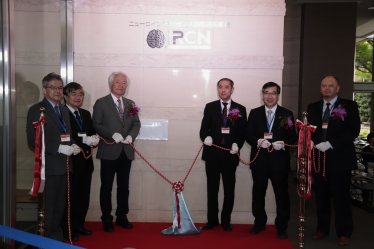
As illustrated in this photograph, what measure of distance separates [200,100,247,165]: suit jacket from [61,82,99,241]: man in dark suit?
1.24 meters

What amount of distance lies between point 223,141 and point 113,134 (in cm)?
123

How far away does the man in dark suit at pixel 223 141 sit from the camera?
4586 millimetres

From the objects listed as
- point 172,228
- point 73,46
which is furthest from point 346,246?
point 73,46

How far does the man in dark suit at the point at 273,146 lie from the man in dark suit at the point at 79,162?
5.79 feet

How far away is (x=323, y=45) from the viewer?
29.1ft

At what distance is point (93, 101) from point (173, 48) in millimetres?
1204

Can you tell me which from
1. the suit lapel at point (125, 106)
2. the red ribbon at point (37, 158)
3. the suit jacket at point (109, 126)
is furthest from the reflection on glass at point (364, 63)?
the red ribbon at point (37, 158)

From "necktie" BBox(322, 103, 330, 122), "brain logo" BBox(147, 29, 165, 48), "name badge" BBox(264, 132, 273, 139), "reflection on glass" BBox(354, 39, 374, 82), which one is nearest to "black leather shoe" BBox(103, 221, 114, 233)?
"name badge" BBox(264, 132, 273, 139)

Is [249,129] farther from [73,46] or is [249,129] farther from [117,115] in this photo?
[73,46]

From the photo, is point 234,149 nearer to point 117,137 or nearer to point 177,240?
point 177,240

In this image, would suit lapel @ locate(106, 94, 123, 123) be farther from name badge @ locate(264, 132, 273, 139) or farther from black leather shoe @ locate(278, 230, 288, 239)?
black leather shoe @ locate(278, 230, 288, 239)

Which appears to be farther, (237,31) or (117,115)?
(237,31)

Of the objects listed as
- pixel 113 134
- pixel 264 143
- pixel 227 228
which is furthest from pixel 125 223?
pixel 264 143

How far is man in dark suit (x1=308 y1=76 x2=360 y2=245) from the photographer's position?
422cm
